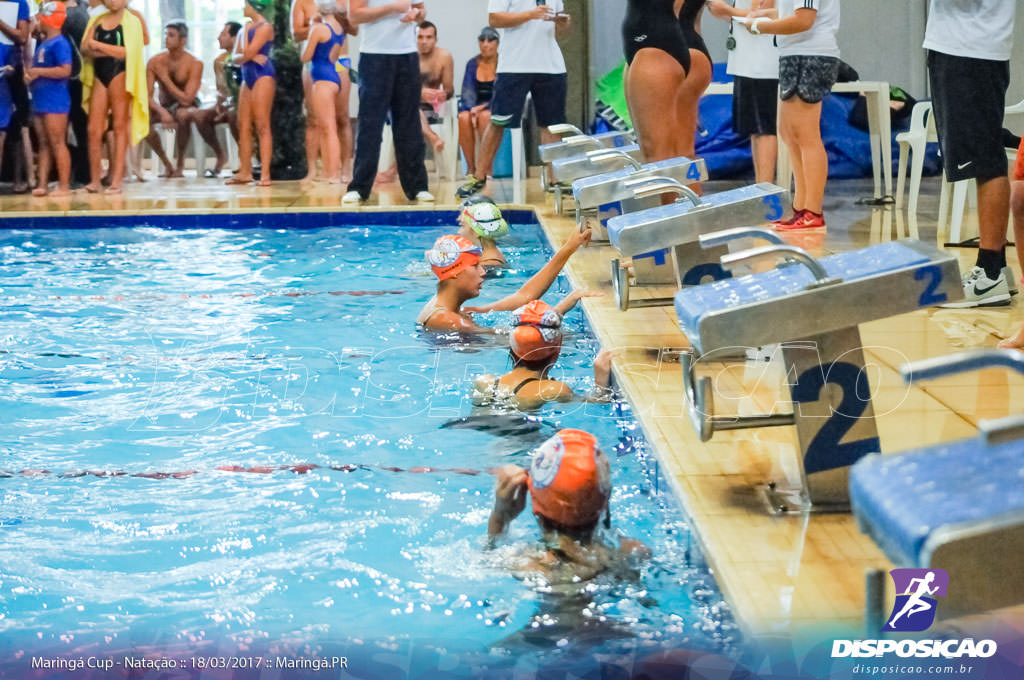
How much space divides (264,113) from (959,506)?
32.7ft

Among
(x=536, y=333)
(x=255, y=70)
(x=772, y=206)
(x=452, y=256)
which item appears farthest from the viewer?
(x=255, y=70)

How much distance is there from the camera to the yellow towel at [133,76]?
1029cm

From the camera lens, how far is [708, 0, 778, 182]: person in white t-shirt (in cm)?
741

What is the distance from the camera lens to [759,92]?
7551mm

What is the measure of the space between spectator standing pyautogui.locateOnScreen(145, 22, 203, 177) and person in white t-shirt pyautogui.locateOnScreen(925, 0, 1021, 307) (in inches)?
366

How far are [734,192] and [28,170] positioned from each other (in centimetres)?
925

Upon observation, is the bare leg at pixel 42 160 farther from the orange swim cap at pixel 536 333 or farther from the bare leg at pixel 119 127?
the orange swim cap at pixel 536 333

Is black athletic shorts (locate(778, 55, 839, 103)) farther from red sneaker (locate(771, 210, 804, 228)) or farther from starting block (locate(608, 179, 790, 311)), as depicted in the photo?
starting block (locate(608, 179, 790, 311))

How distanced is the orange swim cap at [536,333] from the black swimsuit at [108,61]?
752 cm

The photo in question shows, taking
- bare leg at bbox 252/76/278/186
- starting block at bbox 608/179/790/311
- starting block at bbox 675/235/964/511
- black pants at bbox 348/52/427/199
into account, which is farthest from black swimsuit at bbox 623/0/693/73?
bare leg at bbox 252/76/278/186

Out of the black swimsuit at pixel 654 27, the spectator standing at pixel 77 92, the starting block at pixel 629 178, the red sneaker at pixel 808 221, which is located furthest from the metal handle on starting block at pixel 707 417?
the spectator standing at pixel 77 92

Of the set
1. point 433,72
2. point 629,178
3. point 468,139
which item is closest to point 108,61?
point 433,72

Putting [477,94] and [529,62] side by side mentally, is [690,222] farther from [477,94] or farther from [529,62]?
[477,94]

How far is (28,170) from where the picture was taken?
11352mm
